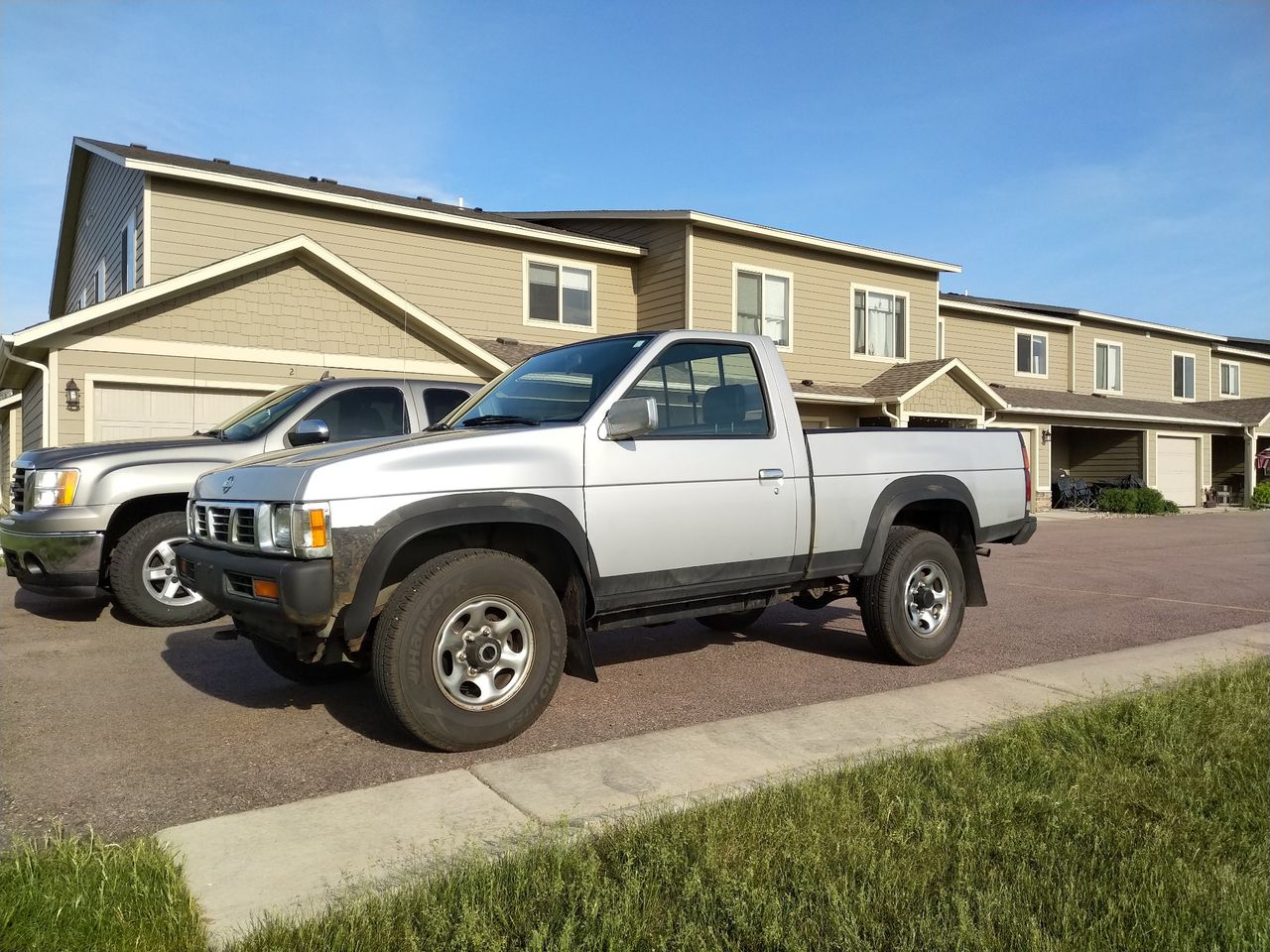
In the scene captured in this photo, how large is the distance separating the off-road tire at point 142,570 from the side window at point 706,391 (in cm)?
412

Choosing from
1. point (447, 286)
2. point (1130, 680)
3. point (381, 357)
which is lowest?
point (1130, 680)

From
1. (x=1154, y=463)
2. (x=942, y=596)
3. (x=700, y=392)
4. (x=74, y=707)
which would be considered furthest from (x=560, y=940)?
(x=1154, y=463)

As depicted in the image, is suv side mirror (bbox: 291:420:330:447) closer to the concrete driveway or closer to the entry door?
the concrete driveway

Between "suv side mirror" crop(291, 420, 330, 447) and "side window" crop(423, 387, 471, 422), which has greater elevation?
"side window" crop(423, 387, 471, 422)

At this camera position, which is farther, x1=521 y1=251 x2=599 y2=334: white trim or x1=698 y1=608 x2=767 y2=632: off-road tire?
x1=521 y1=251 x2=599 y2=334: white trim

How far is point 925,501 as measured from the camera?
640 centimetres

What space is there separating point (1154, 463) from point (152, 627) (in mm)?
30860

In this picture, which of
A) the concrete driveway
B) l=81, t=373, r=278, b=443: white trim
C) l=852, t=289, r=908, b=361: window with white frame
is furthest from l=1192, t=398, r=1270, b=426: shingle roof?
l=81, t=373, r=278, b=443: white trim

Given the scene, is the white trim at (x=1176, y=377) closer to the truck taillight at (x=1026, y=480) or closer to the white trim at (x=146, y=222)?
the truck taillight at (x=1026, y=480)

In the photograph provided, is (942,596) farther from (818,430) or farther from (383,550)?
(383,550)

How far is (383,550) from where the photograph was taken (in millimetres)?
4133

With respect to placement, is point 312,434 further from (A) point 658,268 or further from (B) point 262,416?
(A) point 658,268

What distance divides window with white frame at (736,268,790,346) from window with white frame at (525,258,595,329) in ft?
10.6

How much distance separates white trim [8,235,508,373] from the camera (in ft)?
39.6
